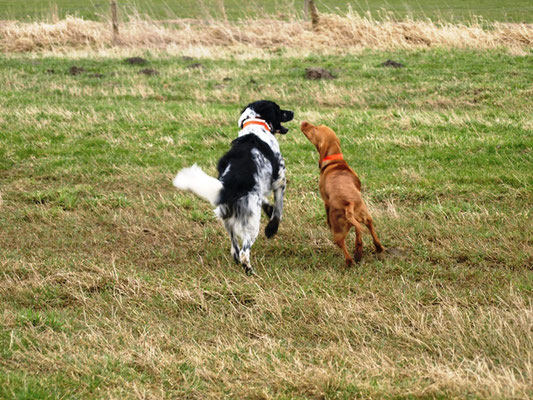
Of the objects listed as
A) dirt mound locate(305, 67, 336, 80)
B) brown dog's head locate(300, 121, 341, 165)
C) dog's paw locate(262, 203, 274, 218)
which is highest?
brown dog's head locate(300, 121, 341, 165)

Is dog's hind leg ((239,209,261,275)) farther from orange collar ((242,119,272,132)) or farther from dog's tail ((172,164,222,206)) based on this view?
orange collar ((242,119,272,132))

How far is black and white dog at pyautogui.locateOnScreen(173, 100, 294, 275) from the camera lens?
5.18m

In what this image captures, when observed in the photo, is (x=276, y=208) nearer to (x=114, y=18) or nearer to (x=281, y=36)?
(x=281, y=36)

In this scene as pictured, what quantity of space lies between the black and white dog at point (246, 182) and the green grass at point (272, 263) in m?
0.32

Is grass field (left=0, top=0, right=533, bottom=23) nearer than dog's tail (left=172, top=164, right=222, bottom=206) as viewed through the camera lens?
No

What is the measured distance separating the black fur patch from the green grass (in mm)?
723

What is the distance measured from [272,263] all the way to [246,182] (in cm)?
83

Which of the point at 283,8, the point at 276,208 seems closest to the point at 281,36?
the point at 283,8

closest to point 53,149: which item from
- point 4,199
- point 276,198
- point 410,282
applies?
point 4,199

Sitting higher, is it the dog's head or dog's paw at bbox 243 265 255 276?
the dog's head

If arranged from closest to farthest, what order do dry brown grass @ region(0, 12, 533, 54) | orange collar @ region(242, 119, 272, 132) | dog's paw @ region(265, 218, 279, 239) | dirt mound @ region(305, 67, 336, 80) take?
1. dog's paw @ region(265, 218, 279, 239)
2. orange collar @ region(242, 119, 272, 132)
3. dirt mound @ region(305, 67, 336, 80)
4. dry brown grass @ region(0, 12, 533, 54)

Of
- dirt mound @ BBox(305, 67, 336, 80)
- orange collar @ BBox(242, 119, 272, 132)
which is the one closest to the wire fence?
dirt mound @ BBox(305, 67, 336, 80)

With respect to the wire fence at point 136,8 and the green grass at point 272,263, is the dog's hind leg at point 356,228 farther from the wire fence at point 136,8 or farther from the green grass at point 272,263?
the wire fence at point 136,8

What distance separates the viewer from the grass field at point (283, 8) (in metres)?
29.6
